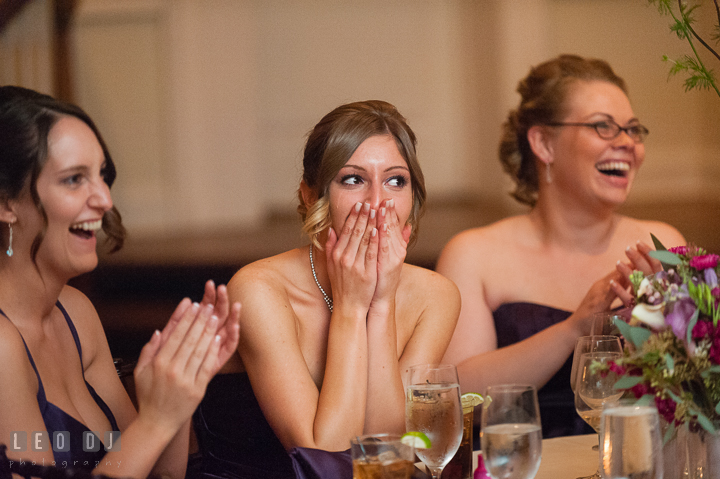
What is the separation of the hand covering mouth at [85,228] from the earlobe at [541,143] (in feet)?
4.86

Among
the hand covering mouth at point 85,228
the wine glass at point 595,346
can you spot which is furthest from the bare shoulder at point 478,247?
the hand covering mouth at point 85,228

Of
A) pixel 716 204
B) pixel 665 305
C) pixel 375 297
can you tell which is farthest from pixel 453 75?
pixel 665 305

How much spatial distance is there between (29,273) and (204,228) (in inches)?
119

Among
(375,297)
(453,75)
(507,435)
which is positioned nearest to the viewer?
(507,435)

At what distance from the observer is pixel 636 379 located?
940 mm

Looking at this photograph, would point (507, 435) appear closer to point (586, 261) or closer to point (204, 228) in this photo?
point (586, 261)

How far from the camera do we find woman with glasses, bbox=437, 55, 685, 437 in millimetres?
2146

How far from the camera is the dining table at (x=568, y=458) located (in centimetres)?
120

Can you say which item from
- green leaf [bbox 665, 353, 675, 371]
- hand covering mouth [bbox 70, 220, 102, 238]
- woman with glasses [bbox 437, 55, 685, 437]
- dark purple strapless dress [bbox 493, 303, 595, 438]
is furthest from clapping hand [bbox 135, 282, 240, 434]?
dark purple strapless dress [bbox 493, 303, 595, 438]

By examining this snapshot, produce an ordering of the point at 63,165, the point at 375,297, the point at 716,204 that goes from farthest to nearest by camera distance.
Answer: the point at 716,204, the point at 375,297, the point at 63,165

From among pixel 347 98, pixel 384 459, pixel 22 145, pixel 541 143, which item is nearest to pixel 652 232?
pixel 541 143

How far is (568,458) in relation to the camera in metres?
1.30

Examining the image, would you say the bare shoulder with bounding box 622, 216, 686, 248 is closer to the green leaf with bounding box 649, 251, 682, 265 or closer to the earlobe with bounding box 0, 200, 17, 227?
the green leaf with bounding box 649, 251, 682, 265

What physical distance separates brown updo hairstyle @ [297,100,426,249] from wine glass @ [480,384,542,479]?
2.54 feet
